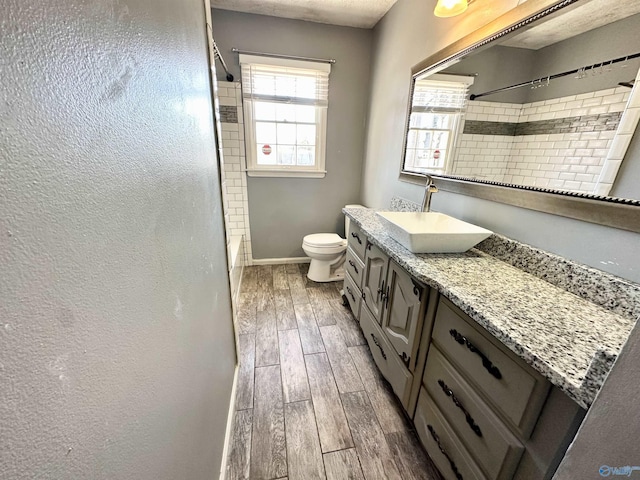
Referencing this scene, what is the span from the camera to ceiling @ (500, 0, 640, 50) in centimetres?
85

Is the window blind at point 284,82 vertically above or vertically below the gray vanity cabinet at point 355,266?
above

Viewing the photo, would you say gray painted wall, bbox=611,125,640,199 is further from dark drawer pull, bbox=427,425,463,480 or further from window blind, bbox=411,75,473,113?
dark drawer pull, bbox=427,425,463,480

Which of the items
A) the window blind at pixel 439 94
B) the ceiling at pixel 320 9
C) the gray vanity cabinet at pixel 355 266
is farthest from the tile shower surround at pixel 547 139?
the ceiling at pixel 320 9

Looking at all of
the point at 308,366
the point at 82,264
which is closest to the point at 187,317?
the point at 82,264

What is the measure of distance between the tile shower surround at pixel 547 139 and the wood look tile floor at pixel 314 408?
1.34 meters

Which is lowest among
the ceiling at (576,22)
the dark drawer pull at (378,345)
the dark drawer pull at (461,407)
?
the dark drawer pull at (378,345)

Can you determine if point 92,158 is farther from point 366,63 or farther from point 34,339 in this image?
point 366,63

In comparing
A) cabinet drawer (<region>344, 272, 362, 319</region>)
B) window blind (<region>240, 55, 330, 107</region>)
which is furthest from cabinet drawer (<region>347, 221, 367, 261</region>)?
window blind (<region>240, 55, 330, 107</region>)

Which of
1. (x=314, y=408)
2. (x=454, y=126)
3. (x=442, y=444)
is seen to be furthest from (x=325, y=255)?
(x=442, y=444)

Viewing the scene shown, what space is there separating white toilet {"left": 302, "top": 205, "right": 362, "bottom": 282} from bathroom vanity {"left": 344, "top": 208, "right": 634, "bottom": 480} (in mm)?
1226

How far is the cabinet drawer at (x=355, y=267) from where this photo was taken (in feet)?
6.15

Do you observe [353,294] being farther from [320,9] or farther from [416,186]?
[320,9]

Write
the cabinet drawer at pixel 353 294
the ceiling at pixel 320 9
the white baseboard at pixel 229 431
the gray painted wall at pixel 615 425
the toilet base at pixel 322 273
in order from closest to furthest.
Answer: the gray painted wall at pixel 615 425, the white baseboard at pixel 229 431, the cabinet drawer at pixel 353 294, the ceiling at pixel 320 9, the toilet base at pixel 322 273

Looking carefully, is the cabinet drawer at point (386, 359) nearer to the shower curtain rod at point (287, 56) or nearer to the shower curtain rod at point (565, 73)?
the shower curtain rod at point (565, 73)
